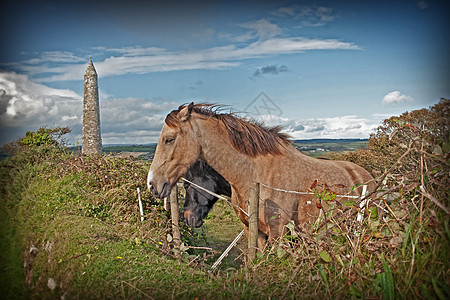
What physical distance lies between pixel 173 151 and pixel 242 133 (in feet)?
2.77

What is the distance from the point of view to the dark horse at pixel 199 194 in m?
5.36

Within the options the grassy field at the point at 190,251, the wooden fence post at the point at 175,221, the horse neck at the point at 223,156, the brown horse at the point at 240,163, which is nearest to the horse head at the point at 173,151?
the brown horse at the point at 240,163

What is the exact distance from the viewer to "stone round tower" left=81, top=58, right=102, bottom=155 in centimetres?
1970

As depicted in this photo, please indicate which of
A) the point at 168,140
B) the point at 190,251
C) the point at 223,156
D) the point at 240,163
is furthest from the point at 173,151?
the point at 190,251

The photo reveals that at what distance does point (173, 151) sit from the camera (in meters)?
3.92

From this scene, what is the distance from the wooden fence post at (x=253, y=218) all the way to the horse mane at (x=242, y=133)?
0.59m

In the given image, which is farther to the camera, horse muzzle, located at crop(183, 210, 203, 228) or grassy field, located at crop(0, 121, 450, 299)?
horse muzzle, located at crop(183, 210, 203, 228)

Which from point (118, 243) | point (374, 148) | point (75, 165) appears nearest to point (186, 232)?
point (118, 243)

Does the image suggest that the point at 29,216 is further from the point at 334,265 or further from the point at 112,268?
the point at 334,265

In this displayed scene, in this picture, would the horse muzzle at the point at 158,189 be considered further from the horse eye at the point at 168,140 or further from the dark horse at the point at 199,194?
the dark horse at the point at 199,194

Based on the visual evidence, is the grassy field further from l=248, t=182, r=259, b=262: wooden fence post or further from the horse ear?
the horse ear

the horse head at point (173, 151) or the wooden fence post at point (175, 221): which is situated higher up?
the horse head at point (173, 151)

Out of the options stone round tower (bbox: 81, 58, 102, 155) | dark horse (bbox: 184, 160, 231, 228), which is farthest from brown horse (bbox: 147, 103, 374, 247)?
stone round tower (bbox: 81, 58, 102, 155)

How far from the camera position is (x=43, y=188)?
7008 mm
